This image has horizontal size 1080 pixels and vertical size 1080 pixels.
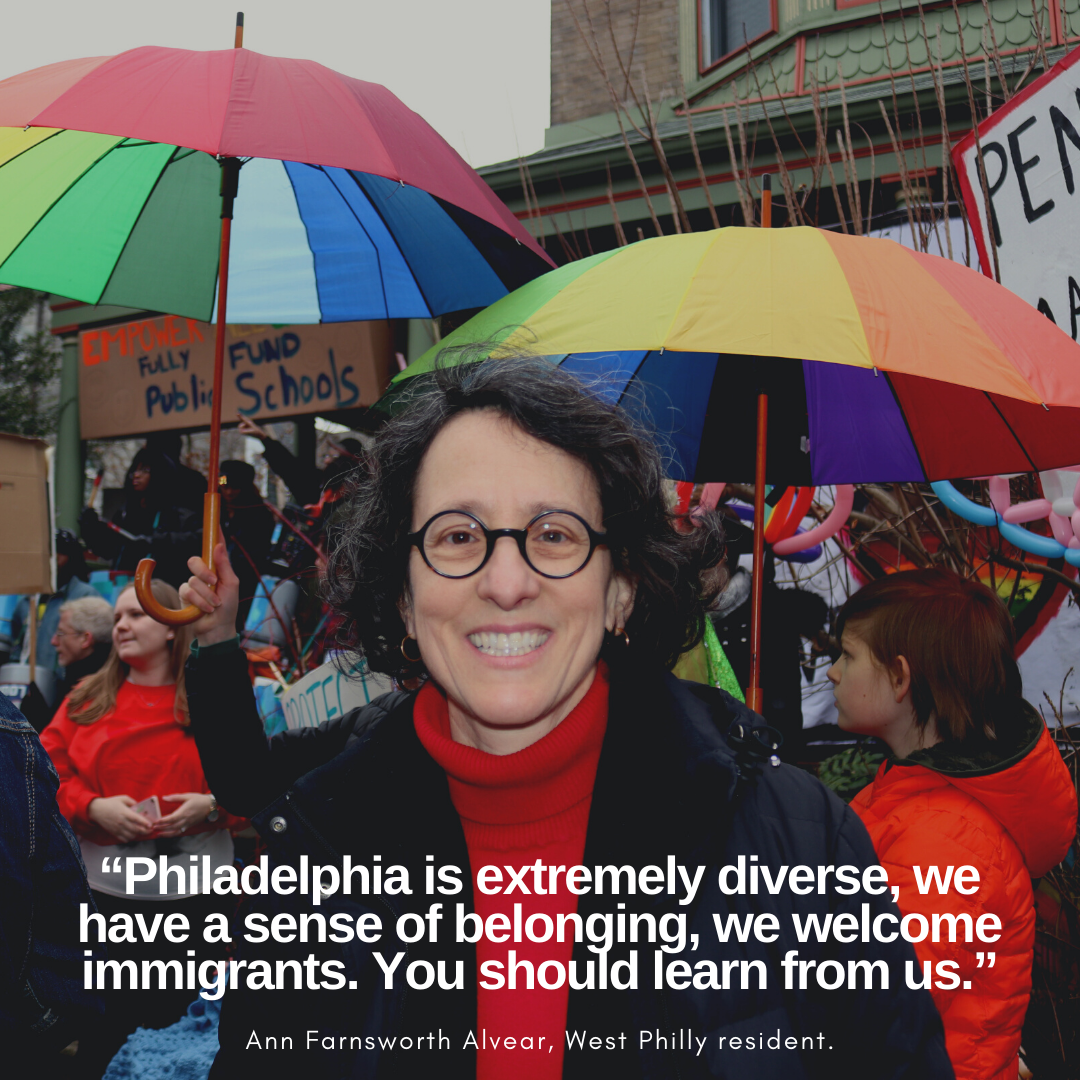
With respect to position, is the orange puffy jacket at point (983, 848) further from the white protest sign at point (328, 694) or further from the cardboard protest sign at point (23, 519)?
the cardboard protest sign at point (23, 519)

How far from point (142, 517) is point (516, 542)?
550 cm

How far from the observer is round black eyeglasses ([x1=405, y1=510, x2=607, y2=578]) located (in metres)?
1.55

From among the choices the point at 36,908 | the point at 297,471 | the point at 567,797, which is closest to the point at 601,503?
the point at 567,797

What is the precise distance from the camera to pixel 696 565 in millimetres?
1894

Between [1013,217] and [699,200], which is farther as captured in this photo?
[699,200]

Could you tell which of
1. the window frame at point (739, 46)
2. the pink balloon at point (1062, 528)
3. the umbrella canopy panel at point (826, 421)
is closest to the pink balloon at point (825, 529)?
the umbrella canopy panel at point (826, 421)

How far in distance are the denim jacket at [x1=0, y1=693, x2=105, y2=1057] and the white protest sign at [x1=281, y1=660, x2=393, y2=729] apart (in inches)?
→ 43.5

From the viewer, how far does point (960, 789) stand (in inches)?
83.0

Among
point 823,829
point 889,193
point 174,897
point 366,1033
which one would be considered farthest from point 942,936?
point 889,193

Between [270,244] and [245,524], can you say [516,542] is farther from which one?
[245,524]

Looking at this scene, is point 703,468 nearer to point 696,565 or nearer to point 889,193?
point 696,565

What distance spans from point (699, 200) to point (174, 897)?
4913mm

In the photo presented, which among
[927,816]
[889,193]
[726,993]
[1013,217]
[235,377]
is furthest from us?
[235,377]

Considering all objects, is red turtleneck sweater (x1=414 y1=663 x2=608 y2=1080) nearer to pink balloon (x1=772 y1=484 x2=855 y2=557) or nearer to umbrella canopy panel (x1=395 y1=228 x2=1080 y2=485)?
umbrella canopy panel (x1=395 y1=228 x2=1080 y2=485)
